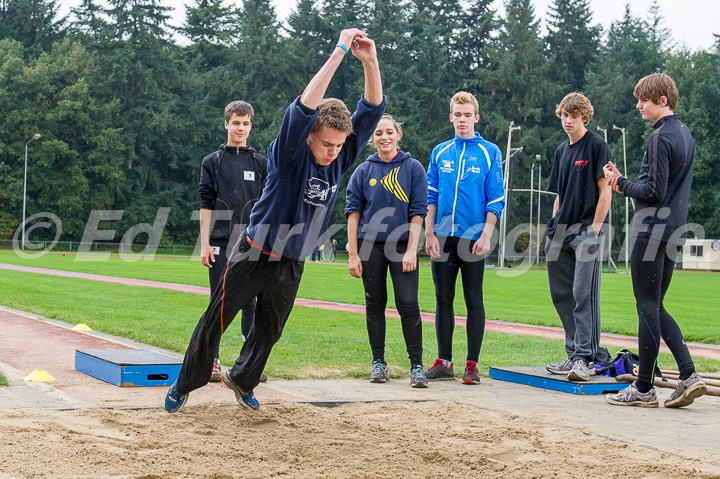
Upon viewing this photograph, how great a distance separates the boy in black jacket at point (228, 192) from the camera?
6.34 metres

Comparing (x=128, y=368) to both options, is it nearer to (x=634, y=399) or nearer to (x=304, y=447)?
(x=304, y=447)

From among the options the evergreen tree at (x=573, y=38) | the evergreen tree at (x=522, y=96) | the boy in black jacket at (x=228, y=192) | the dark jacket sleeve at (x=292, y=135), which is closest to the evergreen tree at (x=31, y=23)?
the evergreen tree at (x=522, y=96)

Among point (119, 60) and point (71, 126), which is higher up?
point (119, 60)

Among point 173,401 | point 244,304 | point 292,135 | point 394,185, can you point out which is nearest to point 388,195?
point 394,185

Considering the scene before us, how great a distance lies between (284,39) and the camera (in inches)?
2835

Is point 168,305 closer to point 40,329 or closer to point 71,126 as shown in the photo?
point 40,329

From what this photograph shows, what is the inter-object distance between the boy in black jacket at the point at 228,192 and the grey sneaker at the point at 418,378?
123 cm

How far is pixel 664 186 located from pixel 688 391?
1537mm

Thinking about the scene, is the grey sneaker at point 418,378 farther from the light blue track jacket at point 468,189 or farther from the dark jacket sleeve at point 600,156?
the dark jacket sleeve at point 600,156

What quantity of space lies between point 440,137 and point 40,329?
6221 centimetres

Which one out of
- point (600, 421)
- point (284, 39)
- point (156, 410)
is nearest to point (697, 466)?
point (600, 421)

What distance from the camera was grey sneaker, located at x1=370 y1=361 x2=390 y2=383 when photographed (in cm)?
655

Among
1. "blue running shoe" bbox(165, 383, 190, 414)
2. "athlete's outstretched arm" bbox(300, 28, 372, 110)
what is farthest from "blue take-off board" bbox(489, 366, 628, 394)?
"athlete's outstretched arm" bbox(300, 28, 372, 110)

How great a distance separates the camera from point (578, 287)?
664 centimetres
